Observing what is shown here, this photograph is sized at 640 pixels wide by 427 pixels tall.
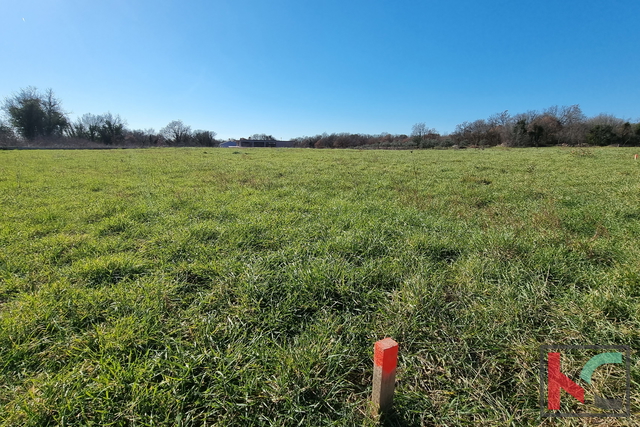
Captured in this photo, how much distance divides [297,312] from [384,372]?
1.13 m

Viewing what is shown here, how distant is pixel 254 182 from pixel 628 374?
804 cm

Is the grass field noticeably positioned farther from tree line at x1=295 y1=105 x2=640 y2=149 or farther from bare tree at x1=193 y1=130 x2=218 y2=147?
bare tree at x1=193 y1=130 x2=218 y2=147

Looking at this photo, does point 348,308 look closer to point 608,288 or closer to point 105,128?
point 608,288

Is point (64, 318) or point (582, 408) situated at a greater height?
point (64, 318)

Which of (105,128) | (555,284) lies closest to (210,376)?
(555,284)

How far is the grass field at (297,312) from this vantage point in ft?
4.85

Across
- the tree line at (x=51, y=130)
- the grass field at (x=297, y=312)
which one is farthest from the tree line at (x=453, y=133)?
the grass field at (x=297, y=312)

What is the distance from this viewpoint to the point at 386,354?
1145 mm

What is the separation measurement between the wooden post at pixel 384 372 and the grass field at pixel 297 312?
0.48 feet

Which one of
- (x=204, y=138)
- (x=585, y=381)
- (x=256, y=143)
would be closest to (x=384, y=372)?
(x=585, y=381)

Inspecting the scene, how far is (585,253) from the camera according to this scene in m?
3.03

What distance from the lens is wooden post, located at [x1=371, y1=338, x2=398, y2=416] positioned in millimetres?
1148

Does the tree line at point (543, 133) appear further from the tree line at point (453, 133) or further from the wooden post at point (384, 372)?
the wooden post at point (384, 372)

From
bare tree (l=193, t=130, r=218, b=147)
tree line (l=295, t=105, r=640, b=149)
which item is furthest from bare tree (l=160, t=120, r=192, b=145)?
tree line (l=295, t=105, r=640, b=149)
